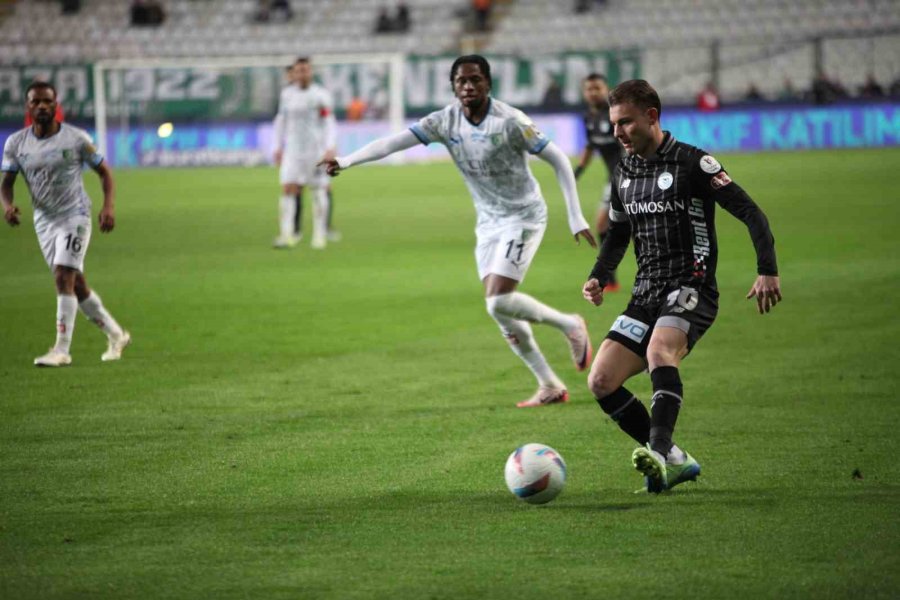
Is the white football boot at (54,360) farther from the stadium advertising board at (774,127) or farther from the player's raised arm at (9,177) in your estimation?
the stadium advertising board at (774,127)

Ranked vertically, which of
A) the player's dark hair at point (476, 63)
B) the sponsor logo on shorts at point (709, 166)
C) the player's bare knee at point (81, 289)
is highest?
the player's dark hair at point (476, 63)

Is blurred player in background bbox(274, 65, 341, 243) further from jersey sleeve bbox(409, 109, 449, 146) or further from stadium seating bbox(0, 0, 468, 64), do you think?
stadium seating bbox(0, 0, 468, 64)

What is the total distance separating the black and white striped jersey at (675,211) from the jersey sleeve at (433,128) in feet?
8.41

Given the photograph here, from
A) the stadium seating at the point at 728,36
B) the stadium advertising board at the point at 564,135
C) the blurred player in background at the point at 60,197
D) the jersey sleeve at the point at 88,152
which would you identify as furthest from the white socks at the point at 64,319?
the stadium seating at the point at 728,36

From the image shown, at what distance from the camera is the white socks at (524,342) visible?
9.32 meters

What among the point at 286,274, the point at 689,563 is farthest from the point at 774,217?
the point at 689,563

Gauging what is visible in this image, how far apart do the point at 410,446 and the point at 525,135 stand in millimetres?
2344

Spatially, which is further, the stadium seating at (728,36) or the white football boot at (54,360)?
the stadium seating at (728,36)

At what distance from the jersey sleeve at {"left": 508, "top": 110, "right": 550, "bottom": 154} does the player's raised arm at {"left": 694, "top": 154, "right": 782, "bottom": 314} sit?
2619 mm

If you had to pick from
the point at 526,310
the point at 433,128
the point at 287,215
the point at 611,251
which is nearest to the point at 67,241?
the point at 433,128

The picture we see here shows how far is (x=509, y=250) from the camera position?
30.6ft

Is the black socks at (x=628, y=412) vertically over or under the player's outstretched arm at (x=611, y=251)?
under

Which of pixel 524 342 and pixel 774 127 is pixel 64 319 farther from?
pixel 774 127

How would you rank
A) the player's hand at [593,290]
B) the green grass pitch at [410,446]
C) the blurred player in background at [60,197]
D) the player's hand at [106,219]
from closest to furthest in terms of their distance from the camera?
1. the green grass pitch at [410,446]
2. the player's hand at [593,290]
3. the player's hand at [106,219]
4. the blurred player in background at [60,197]
